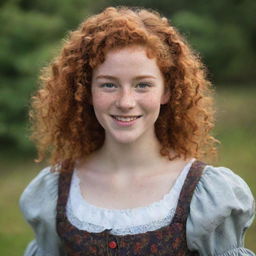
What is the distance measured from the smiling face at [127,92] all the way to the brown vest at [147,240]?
279 millimetres

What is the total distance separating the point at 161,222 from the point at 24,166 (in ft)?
13.3

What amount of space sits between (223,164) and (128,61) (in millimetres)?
3755

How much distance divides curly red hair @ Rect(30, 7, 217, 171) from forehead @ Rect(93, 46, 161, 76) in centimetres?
2

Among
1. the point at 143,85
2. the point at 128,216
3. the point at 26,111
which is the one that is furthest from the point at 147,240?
the point at 26,111

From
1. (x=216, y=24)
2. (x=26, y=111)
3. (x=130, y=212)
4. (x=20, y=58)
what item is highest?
(x=216, y=24)

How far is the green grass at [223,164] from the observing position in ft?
14.4

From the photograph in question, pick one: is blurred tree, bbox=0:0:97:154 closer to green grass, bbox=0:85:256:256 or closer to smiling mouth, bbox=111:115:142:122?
green grass, bbox=0:85:256:256

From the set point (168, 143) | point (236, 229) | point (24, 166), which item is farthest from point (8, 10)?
point (236, 229)

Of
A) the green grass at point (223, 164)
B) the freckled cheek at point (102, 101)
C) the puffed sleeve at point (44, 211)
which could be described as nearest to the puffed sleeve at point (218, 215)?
the freckled cheek at point (102, 101)

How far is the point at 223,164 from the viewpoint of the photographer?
18.8ft

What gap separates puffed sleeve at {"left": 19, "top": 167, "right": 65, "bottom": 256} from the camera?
7.61ft

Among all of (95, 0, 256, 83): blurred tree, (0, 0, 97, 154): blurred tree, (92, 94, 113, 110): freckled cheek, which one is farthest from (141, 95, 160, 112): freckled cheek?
(95, 0, 256, 83): blurred tree

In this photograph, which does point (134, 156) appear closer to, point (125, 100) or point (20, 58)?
point (125, 100)

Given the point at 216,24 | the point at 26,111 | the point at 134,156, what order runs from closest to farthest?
1. the point at 134,156
2. the point at 26,111
3. the point at 216,24
